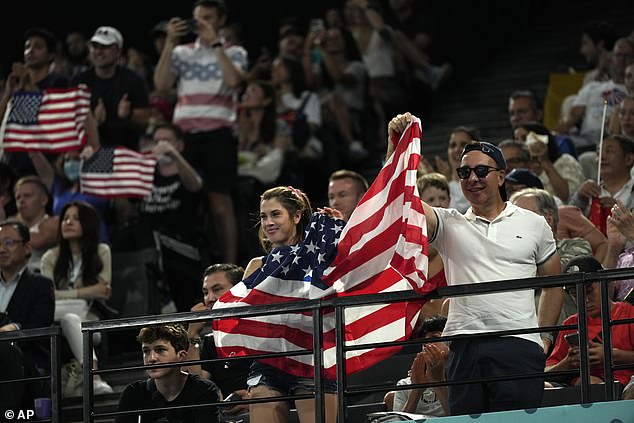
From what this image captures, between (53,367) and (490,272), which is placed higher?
(490,272)

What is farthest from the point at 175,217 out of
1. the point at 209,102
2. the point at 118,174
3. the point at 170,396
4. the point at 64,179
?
the point at 170,396

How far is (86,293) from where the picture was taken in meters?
12.0

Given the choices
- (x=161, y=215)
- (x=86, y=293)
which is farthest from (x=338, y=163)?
(x=86, y=293)

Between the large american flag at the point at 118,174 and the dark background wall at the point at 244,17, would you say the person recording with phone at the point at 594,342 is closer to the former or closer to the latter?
the large american flag at the point at 118,174

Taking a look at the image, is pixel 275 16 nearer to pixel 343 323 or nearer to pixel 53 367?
pixel 53 367

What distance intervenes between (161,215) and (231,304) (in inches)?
193

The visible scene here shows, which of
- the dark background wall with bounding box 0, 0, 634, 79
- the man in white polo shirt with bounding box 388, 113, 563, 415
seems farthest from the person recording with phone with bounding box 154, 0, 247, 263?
the man in white polo shirt with bounding box 388, 113, 563, 415

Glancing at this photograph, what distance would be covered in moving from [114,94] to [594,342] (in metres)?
6.46

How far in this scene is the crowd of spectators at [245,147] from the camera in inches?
452

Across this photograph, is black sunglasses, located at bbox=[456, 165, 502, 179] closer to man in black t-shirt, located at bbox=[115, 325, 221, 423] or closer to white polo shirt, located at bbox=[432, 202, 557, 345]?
white polo shirt, located at bbox=[432, 202, 557, 345]

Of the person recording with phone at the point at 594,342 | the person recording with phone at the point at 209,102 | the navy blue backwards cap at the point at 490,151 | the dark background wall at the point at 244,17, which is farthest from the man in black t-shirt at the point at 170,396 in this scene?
the dark background wall at the point at 244,17

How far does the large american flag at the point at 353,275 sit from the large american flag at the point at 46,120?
Answer: 18.5 feet

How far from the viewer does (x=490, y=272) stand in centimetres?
810

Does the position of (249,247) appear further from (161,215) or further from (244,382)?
(244,382)
